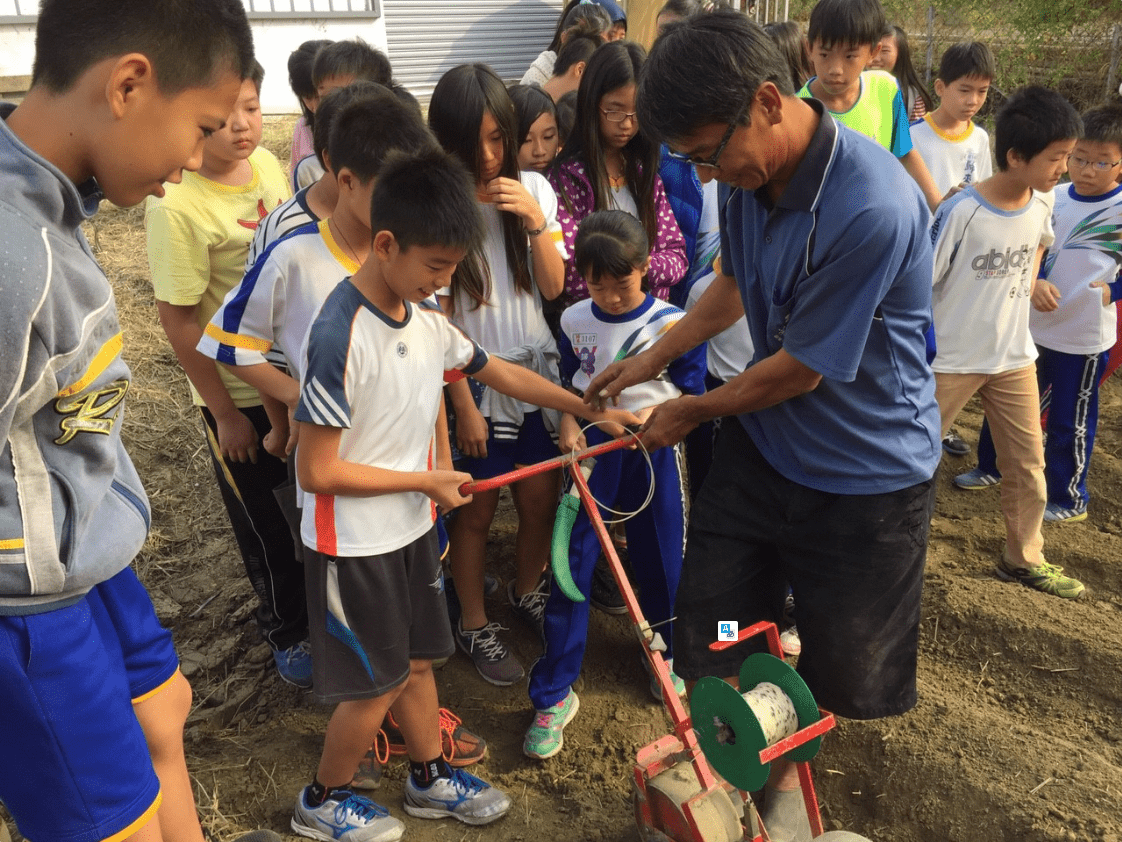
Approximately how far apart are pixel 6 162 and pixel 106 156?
0.16 meters

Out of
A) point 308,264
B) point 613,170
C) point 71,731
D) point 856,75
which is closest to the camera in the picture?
point 71,731

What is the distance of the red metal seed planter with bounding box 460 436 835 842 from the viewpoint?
217 cm

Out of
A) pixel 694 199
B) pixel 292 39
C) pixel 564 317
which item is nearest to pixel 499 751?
pixel 564 317

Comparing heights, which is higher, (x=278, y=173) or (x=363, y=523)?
(x=278, y=173)

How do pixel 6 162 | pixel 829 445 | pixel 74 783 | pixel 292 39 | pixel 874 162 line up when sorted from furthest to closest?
1. pixel 292 39
2. pixel 829 445
3. pixel 874 162
4. pixel 74 783
5. pixel 6 162

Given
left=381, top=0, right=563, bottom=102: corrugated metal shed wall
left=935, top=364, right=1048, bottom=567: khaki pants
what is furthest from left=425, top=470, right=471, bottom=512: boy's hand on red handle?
left=381, top=0, right=563, bottom=102: corrugated metal shed wall

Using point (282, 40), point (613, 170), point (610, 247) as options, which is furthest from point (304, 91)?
point (282, 40)

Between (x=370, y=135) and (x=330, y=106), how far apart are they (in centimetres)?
40

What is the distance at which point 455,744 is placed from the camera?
3055 millimetres

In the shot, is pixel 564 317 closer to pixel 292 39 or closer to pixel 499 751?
pixel 499 751

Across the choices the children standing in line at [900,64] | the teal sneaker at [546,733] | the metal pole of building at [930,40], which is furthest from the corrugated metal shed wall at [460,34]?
the teal sneaker at [546,733]

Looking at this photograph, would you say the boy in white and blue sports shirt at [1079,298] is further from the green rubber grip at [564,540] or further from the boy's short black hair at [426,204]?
the boy's short black hair at [426,204]

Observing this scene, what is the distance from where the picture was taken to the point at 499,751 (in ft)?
10.6

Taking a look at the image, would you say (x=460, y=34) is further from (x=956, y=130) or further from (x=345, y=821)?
(x=345, y=821)
